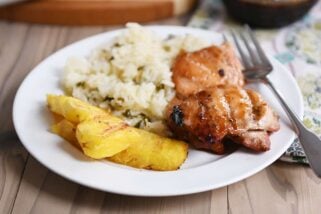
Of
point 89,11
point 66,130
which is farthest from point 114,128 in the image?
point 89,11

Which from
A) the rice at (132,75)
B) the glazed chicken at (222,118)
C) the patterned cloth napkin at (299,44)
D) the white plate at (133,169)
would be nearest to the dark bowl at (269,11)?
the patterned cloth napkin at (299,44)

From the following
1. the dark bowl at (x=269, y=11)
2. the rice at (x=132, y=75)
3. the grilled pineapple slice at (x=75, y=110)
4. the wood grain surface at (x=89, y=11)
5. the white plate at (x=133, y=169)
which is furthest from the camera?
the wood grain surface at (x=89, y=11)

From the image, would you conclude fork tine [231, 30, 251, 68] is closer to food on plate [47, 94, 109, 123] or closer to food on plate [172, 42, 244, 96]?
food on plate [172, 42, 244, 96]

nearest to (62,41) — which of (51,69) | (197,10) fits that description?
(51,69)

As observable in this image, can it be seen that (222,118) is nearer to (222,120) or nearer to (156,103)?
(222,120)

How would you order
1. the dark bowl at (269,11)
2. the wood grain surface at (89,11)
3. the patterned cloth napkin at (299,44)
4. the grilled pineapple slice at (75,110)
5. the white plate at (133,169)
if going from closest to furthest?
1. the white plate at (133,169)
2. the grilled pineapple slice at (75,110)
3. the patterned cloth napkin at (299,44)
4. the dark bowl at (269,11)
5. the wood grain surface at (89,11)

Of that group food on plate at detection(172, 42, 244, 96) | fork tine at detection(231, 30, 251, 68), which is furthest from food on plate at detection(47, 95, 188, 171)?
fork tine at detection(231, 30, 251, 68)

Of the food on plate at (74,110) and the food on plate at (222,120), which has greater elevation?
the food on plate at (222,120)

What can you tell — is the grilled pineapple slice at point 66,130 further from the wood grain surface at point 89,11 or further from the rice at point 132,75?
the wood grain surface at point 89,11
